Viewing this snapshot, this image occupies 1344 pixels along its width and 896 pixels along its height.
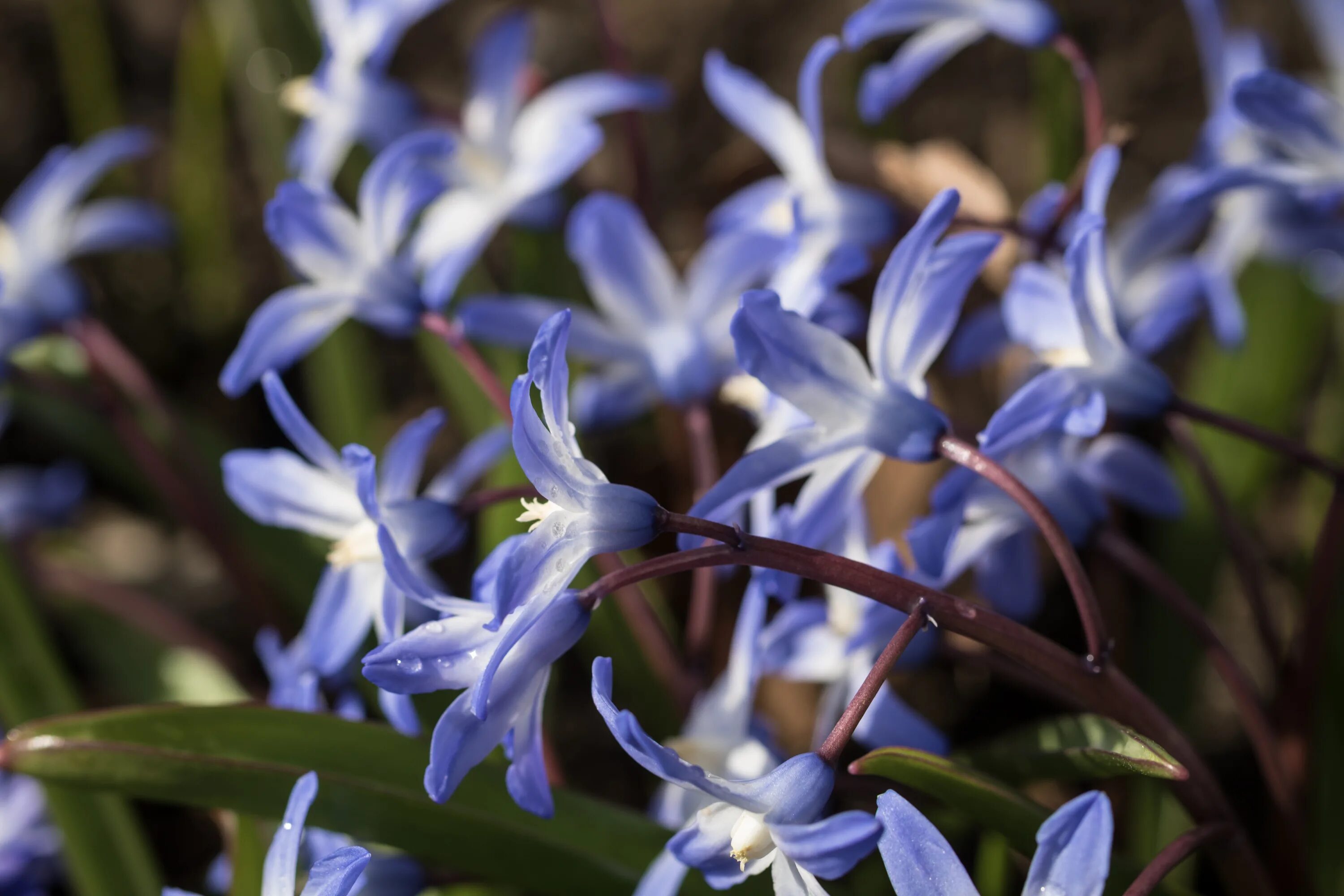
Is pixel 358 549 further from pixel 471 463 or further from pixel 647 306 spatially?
pixel 647 306

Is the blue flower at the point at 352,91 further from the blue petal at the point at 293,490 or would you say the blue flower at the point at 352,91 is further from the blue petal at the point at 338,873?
the blue petal at the point at 338,873

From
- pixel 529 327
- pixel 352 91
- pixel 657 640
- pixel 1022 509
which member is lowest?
pixel 657 640

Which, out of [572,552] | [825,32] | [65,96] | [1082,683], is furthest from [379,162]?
[65,96]

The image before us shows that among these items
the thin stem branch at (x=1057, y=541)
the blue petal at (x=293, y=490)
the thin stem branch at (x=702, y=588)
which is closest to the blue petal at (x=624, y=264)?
the thin stem branch at (x=702, y=588)

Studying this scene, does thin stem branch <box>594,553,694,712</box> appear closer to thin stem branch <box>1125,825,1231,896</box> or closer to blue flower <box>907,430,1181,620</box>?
blue flower <box>907,430,1181,620</box>

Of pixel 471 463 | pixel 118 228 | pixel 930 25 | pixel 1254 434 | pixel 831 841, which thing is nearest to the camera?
pixel 831 841

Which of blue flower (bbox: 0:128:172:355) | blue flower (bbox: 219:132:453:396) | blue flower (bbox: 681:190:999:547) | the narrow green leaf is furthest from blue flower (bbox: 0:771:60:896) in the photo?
blue flower (bbox: 681:190:999:547)

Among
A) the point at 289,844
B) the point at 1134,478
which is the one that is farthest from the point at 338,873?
the point at 1134,478
